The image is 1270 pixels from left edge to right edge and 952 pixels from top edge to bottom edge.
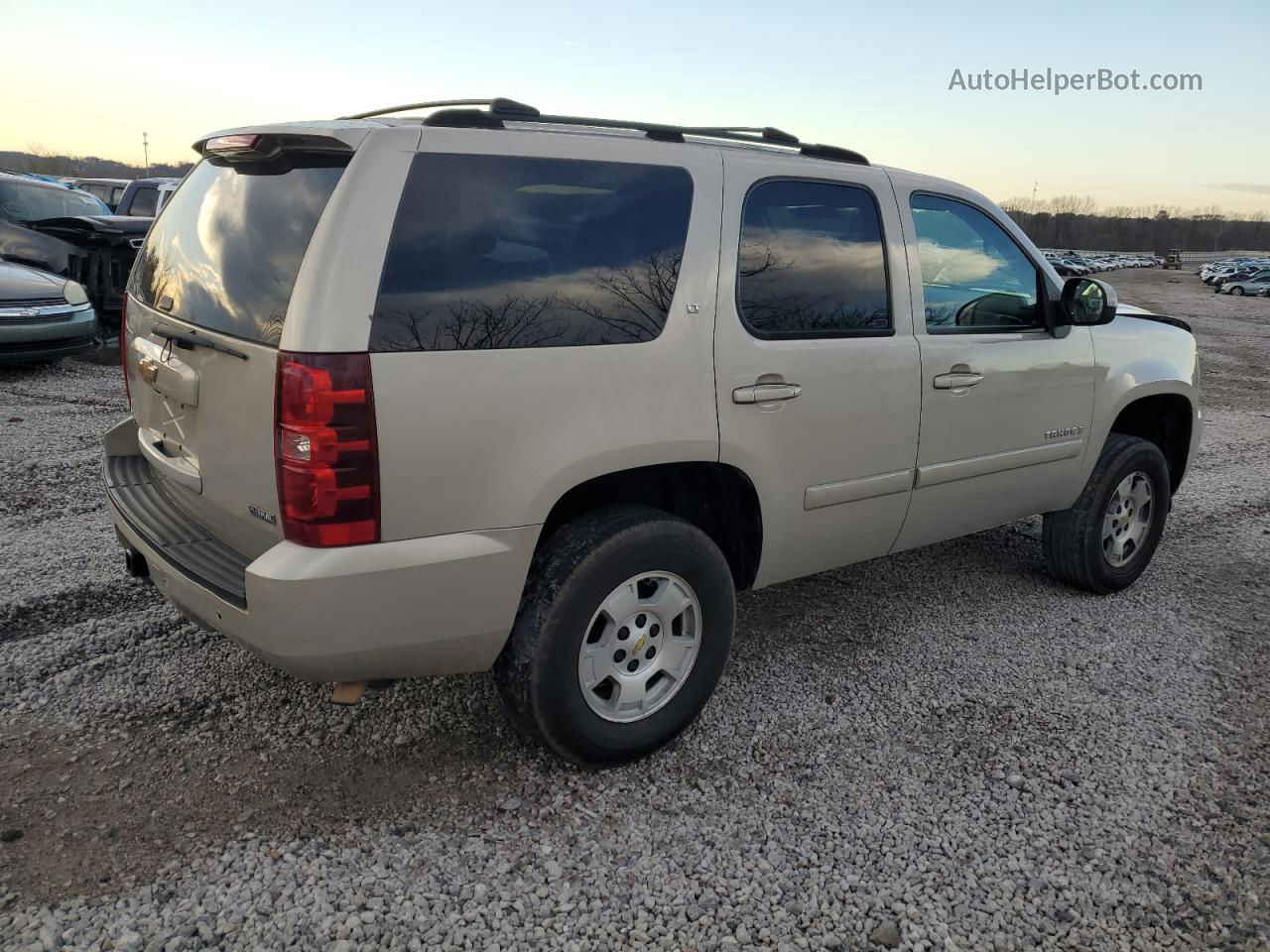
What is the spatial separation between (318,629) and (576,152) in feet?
4.93

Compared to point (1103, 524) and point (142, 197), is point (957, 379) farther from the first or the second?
point (142, 197)

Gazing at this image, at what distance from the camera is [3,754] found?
9.55 ft

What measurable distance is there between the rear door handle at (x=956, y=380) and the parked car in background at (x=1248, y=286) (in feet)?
162

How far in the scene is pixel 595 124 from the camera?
9.68 feet

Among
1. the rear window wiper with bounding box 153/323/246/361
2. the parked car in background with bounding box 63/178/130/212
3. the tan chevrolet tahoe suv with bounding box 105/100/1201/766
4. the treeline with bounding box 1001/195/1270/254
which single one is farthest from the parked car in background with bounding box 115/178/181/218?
the treeline with bounding box 1001/195/1270/254

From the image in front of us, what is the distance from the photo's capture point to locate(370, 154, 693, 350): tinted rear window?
239 cm

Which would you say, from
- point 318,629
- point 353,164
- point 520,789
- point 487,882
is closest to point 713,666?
point 520,789

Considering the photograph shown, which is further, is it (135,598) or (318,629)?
(135,598)

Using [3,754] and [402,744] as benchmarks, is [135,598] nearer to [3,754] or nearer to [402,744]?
[3,754]

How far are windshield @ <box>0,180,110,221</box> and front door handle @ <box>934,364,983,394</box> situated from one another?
10.5 m

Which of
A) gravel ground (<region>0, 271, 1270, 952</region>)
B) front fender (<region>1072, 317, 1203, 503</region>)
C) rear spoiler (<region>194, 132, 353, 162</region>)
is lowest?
gravel ground (<region>0, 271, 1270, 952</region>)

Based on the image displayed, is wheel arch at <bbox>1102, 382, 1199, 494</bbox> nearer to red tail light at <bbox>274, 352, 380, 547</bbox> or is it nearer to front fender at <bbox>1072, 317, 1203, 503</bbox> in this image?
front fender at <bbox>1072, 317, 1203, 503</bbox>

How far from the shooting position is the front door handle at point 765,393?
296 centimetres

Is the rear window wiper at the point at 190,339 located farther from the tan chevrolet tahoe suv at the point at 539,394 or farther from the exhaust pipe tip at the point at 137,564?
the exhaust pipe tip at the point at 137,564
